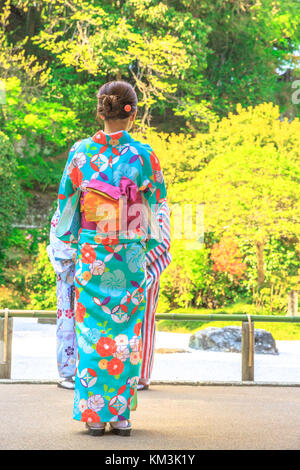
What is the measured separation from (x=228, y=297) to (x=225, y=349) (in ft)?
22.1

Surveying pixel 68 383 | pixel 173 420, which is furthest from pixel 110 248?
pixel 68 383

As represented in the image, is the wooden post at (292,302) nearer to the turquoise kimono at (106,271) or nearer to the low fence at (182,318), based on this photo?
the low fence at (182,318)

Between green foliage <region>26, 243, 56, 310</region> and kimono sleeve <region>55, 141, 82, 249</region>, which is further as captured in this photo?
green foliage <region>26, 243, 56, 310</region>

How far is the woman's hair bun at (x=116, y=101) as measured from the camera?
388 cm

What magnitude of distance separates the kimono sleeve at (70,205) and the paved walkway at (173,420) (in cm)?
95

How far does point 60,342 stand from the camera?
5.40 metres

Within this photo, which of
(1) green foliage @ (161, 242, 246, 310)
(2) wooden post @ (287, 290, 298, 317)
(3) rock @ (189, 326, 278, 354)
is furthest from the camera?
(1) green foliage @ (161, 242, 246, 310)

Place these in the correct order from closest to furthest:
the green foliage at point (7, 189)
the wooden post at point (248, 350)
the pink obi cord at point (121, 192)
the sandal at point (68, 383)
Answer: the pink obi cord at point (121, 192) < the sandal at point (68, 383) < the wooden post at point (248, 350) < the green foliage at point (7, 189)

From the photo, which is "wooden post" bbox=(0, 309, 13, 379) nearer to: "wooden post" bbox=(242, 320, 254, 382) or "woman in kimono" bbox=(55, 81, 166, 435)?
"wooden post" bbox=(242, 320, 254, 382)

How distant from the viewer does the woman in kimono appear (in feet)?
11.8

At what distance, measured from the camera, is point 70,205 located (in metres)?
3.86

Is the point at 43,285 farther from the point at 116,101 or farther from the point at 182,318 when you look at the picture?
the point at 116,101

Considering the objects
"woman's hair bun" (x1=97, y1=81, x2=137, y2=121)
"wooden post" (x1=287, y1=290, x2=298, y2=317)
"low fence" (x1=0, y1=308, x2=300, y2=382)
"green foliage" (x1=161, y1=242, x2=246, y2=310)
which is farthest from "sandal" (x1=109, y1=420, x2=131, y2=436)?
"green foliage" (x1=161, y1=242, x2=246, y2=310)

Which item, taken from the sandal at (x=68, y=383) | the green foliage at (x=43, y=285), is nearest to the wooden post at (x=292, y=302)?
the green foliage at (x=43, y=285)
